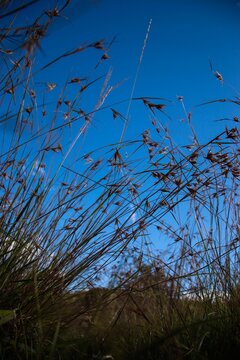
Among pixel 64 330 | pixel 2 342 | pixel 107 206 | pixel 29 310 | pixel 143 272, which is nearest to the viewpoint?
pixel 2 342

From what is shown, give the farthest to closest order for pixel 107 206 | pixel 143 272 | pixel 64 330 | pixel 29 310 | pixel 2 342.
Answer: pixel 143 272 < pixel 107 206 < pixel 64 330 < pixel 29 310 < pixel 2 342

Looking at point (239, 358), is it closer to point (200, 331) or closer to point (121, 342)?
point (200, 331)

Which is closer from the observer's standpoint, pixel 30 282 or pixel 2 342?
pixel 2 342

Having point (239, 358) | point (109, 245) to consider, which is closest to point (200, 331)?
point (239, 358)

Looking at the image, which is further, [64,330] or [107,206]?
[107,206]

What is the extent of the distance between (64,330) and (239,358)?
0.88m

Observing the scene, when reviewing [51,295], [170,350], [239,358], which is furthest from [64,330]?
[239,358]

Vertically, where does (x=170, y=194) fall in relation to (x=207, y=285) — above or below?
above

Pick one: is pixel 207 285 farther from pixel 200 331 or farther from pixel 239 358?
pixel 239 358

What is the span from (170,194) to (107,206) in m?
0.37

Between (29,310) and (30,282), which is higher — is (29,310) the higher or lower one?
the lower one

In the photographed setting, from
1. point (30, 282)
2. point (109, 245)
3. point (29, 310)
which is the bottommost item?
point (29, 310)

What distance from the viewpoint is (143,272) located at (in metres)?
2.35

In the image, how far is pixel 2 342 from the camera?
1655mm
